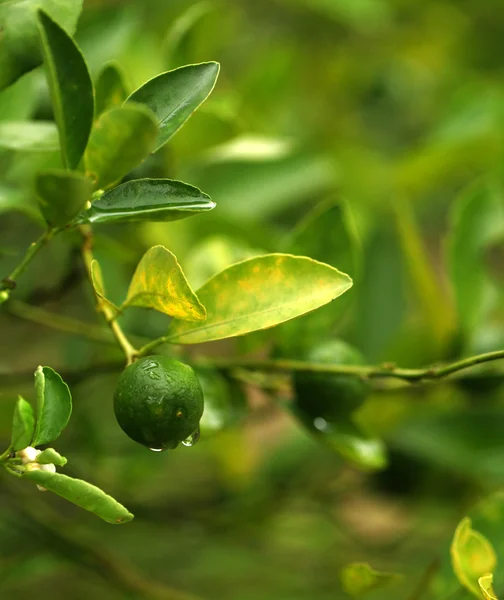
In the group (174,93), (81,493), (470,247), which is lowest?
(81,493)

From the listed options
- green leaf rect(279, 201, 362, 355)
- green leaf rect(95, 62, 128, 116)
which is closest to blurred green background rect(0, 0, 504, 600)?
green leaf rect(279, 201, 362, 355)

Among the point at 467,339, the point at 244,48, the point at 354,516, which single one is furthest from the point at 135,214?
the point at 244,48

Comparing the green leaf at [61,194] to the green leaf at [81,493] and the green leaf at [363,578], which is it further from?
the green leaf at [363,578]

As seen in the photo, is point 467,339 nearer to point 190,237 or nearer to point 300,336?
point 300,336

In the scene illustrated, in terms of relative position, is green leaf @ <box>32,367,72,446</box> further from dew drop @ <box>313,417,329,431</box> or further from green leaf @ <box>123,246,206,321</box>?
dew drop @ <box>313,417,329,431</box>

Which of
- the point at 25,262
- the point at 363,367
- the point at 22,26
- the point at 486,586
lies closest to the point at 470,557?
the point at 486,586

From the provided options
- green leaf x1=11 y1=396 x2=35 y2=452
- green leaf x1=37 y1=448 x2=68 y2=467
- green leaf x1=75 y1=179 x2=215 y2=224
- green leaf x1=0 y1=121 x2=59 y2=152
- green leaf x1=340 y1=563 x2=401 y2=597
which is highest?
green leaf x1=0 y1=121 x2=59 y2=152

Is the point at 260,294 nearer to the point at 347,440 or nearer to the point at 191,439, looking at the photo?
the point at 191,439

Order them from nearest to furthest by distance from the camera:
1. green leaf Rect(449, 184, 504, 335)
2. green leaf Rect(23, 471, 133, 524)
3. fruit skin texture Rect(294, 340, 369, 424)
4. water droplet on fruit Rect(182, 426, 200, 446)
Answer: green leaf Rect(23, 471, 133, 524)
water droplet on fruit Rect(182, 426, 200, 446)
fruit skin texture Rect(294, 340, 369, 424)
green leaf Rect(449, 184, 504, 335)
